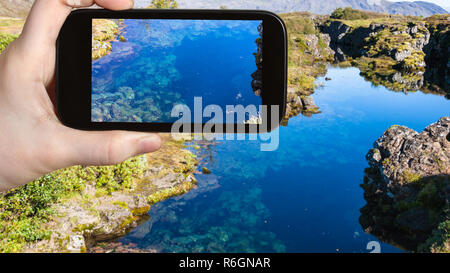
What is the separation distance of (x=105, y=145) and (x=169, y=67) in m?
1.95

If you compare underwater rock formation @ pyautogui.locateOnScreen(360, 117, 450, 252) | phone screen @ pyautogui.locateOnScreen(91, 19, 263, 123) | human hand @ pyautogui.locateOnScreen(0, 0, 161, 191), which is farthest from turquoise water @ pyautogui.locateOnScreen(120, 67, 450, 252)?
human hand @ pyautogui.locateOnScreen(0, 0, 161, 191)

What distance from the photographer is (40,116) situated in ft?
9.59

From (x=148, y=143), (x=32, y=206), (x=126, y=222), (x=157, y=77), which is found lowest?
(x=126, y=222)

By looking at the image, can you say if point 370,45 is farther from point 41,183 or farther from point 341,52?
point 41,183

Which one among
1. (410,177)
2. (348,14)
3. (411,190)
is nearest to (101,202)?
(411,190)

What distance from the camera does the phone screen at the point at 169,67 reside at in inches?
122

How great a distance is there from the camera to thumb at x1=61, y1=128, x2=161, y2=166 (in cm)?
291

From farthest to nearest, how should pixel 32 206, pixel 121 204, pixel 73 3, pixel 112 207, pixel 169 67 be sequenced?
pixel 121 204
pixel 112 207
pixel 32 206
pixel 169 67
pixel 73 3

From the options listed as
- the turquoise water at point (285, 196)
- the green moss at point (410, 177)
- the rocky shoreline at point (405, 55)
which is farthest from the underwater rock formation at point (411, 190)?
the rocky shoreline at point (405, 55)

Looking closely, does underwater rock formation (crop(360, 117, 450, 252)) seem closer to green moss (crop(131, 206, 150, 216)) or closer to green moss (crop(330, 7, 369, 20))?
green moss (crop(131, 206, 150, 216))

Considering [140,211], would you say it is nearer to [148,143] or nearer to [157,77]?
[157,77]

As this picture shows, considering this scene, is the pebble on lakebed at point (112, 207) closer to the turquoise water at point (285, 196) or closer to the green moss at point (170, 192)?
the green moss at point (170, 192)

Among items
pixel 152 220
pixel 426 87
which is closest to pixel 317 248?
pixel 152 220

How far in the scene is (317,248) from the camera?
16922 millimetres
